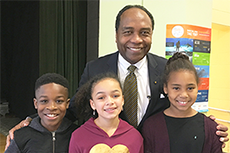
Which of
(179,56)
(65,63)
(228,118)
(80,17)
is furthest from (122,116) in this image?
(228,118)

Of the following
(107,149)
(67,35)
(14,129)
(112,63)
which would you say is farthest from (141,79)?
(67,35)

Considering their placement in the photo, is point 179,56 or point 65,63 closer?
point 179,56

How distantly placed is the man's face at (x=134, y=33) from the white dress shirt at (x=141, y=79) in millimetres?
92

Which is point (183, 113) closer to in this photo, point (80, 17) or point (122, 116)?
point (122, 116)

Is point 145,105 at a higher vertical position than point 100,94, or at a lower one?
lower

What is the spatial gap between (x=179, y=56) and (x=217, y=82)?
2574 mm

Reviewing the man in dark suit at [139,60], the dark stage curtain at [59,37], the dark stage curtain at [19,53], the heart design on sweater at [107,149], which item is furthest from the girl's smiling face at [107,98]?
the dark stage curtain at [19,53]

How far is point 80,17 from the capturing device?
3.59 metres

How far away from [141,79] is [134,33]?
37cm

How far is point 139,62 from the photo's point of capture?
1.66 metres

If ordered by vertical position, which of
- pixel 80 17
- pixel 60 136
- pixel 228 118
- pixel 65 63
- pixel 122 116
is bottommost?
pixel 228 118

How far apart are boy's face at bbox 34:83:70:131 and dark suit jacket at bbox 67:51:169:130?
0.15 metres

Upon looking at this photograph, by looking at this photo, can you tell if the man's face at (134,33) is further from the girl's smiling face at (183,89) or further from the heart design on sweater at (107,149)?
the heart design on sweater at (107,149)

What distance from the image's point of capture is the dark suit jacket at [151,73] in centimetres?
158
